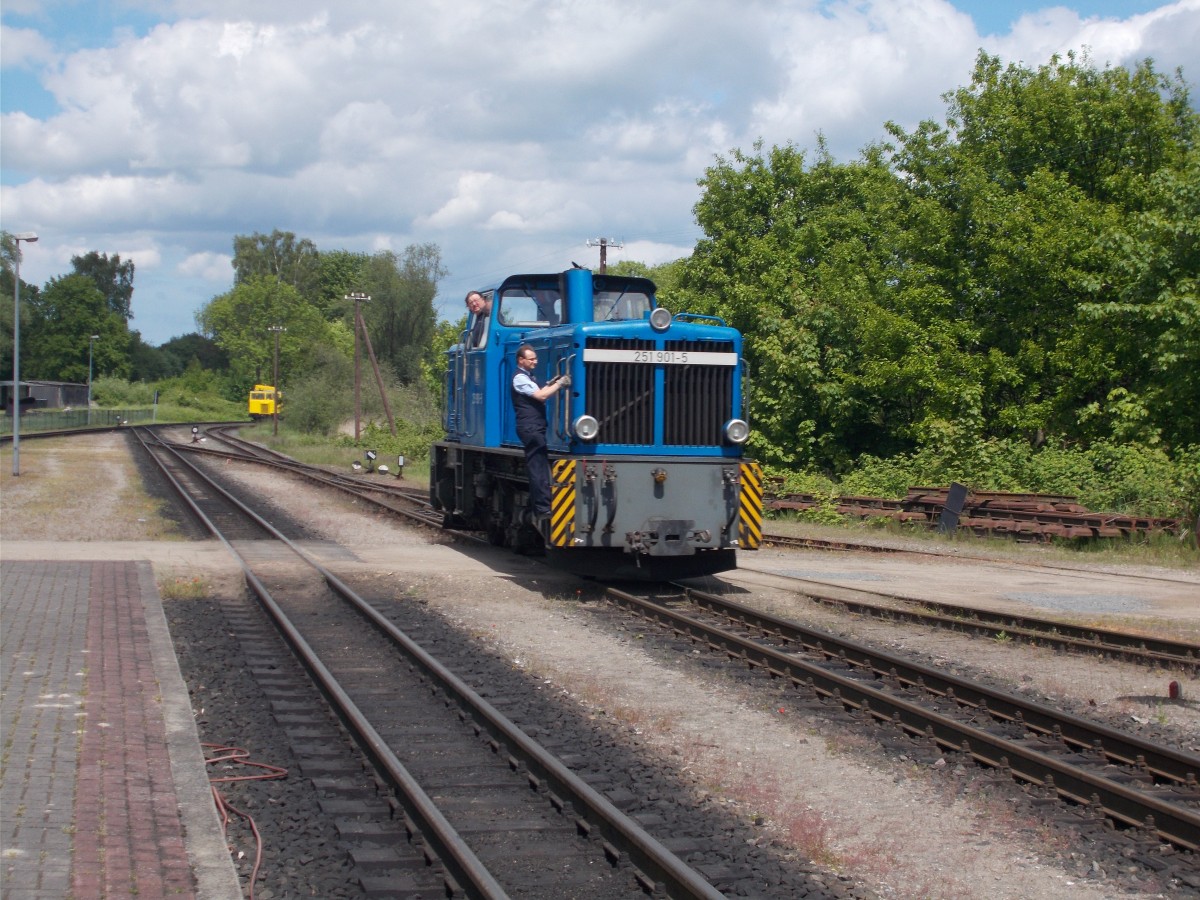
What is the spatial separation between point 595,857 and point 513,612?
6807 millimetres

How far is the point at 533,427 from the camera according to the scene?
12.9 m

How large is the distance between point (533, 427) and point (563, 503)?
0.93m

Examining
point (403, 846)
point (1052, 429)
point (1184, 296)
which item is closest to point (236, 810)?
point (403, 846)

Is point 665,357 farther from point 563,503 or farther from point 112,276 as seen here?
point 112,276

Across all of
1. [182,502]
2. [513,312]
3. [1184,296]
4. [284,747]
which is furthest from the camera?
[182,502]

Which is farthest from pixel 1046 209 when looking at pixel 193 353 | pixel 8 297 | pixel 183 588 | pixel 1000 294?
pixel 193 353

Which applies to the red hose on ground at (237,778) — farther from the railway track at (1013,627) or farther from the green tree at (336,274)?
the green tree at (336,274)

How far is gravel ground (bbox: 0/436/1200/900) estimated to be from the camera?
5.35 m

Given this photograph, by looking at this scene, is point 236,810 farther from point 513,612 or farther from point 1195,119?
point 1195,119

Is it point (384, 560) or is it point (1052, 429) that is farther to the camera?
point (1052, 429)

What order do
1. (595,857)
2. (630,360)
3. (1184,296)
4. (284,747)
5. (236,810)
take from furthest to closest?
(1184,296) → (630,360) → (284,747) → (236,810) → (595,857)

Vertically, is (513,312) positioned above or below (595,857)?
above

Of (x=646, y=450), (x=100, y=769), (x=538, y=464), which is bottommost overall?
(x=100, y=769)

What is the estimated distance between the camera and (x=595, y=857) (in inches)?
213
